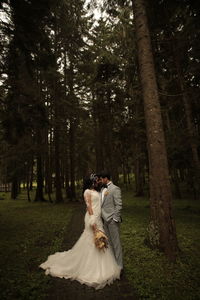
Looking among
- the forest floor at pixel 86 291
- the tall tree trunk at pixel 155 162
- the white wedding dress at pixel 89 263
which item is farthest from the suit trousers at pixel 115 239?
the tall tree trunk at pixel 155 162

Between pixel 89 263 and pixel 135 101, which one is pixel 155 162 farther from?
pixel 135 101

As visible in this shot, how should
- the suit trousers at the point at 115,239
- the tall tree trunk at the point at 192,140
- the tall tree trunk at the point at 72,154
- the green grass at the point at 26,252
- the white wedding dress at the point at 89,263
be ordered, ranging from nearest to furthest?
the green grass at the point at 26,252, the white wedding dress at the point at 89,263, the suit trousers at the point at 115,239, the tall tree trunk at the point at 192,140, the tall tree trunk at the point at 72,154

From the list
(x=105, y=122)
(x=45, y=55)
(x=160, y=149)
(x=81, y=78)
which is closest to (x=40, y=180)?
(x=105, y=122)

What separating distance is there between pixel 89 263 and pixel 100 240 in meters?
0.60

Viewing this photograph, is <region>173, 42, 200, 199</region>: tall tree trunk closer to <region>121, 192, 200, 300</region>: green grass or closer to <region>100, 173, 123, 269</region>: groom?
<region>121, 192, 200, 300</region>: green grass

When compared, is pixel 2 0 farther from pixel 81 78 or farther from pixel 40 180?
pixel 40 180

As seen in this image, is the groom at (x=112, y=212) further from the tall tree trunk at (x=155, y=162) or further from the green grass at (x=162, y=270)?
the tall tree trunk at (x=155, y=162)

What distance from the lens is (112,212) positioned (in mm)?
5586

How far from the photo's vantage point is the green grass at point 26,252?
185 inches

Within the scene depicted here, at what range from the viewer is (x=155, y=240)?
6.59m

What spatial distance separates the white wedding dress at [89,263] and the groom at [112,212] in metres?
0.14

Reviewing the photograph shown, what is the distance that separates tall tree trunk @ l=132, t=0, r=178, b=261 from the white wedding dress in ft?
5.79

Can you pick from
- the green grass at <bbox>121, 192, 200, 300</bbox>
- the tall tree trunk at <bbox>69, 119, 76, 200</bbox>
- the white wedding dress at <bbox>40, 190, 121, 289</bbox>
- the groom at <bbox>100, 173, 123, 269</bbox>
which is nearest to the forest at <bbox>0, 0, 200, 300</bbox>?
the green grass at <bbox>121, 192, 200, 300</bbox>

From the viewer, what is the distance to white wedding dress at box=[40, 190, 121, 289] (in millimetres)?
5004
